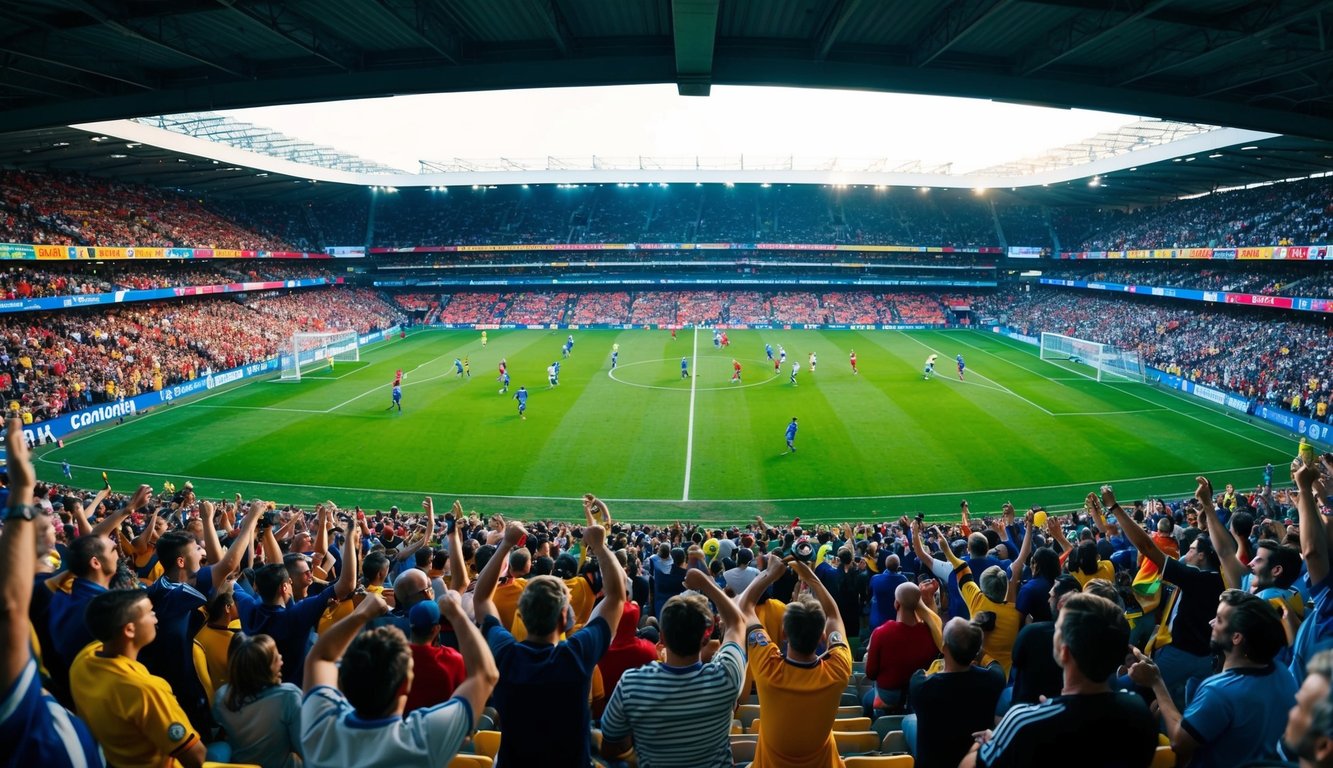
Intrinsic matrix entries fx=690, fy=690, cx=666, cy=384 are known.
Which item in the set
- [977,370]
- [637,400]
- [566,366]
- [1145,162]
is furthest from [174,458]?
[1145,162]

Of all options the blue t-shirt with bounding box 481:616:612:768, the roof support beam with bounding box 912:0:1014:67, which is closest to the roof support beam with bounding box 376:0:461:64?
the roof support beam with bounding box 912:0:1014:67

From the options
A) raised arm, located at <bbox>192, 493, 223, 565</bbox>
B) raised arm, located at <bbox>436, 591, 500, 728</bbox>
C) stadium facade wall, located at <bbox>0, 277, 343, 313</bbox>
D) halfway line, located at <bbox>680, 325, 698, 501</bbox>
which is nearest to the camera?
raised arm, located at <bbox>436, 591, 500, 728</bbox>

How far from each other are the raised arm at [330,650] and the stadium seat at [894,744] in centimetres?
389

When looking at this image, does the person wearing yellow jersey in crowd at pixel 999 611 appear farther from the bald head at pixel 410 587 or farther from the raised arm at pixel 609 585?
the bald head at pixel 410 587

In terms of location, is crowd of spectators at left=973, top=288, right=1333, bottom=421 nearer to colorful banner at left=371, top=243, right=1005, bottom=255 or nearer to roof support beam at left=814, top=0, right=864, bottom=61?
colorful banner at left=371, top=243, right=1005, bottom=255

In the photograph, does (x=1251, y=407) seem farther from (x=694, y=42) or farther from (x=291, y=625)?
(x=291, y=625)

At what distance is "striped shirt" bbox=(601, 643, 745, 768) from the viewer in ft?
11.4

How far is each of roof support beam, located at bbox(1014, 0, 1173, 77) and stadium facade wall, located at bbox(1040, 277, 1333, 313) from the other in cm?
3193

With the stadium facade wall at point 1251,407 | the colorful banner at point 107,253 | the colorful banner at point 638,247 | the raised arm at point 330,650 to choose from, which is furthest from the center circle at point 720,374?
the raised arm at point 330,650

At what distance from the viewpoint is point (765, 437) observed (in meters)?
27.4

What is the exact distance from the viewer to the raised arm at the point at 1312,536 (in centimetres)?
471

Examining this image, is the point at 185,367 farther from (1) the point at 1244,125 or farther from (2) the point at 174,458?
(1) the point at 1244,125

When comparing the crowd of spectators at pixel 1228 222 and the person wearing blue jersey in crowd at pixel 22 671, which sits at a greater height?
the crowd of spectators at pixel 1228 222

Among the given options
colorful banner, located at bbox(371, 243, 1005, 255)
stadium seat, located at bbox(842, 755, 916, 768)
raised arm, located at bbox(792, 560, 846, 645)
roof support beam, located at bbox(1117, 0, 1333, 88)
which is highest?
colorful banner, located at bbox(371, 243, 1005, 255)
